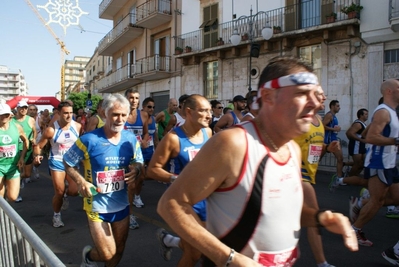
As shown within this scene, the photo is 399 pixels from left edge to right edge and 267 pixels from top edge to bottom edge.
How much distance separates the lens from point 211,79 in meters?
20.8

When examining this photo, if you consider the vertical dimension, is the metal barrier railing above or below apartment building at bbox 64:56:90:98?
below

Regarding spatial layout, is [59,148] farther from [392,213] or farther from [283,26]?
[283,26]

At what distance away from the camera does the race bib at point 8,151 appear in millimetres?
5508

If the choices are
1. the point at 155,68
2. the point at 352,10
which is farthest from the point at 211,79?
the point at 352,10

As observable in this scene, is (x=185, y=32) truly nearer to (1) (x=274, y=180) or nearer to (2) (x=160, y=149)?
(2) (x=160, y=149)

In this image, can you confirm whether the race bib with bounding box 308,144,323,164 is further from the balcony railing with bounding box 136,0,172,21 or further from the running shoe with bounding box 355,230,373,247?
the balcony railing with bounding box 136,0,172,21

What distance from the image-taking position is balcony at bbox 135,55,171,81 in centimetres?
2354

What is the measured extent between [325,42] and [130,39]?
17230 millimetres

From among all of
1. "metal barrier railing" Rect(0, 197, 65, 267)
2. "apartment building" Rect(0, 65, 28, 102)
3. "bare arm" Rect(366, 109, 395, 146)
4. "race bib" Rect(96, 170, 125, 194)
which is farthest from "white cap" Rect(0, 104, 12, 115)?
"apartment building" Rect(0, 65, 28, 102)

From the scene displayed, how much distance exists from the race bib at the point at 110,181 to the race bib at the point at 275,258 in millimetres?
2161

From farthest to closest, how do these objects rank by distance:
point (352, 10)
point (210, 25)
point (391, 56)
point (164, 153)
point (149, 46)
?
point (149, 46), point (210, 25), point (352, 10), point (391, 56), point (164, 153)

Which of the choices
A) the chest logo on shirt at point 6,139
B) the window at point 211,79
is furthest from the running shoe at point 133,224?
the window at point 211,79

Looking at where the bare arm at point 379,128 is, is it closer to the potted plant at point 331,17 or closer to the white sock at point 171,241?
the white sock at point 171,241

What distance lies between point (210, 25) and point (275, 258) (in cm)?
2009
